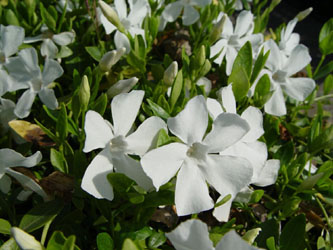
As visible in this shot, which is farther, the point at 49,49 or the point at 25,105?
the point at 49,49

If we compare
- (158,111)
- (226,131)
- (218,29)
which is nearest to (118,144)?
(158,111)

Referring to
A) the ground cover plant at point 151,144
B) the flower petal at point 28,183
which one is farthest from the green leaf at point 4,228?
the flower petal at point 28,183

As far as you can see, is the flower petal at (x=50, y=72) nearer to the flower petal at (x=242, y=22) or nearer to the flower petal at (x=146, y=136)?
the flower petal at (x=146, y=136)

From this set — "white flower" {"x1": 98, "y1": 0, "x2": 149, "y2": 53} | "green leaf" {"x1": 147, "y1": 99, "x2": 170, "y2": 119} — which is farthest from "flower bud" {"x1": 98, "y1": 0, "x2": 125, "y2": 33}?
"green leaf" {"x1": 147, "y1": 99, "x2": 170, "y2": 119}

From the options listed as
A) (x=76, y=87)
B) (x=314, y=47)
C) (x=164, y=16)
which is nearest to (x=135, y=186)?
(x=76, y=87)

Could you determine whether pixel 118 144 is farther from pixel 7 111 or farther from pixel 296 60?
pixel 296 60

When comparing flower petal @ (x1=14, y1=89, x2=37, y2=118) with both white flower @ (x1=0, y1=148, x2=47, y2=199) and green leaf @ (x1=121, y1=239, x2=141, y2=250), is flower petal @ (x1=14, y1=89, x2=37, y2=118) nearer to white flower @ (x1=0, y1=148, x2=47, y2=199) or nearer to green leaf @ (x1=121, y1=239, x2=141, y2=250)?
white flower @ (x1=0, y1=148, x2=47, y2=199)
